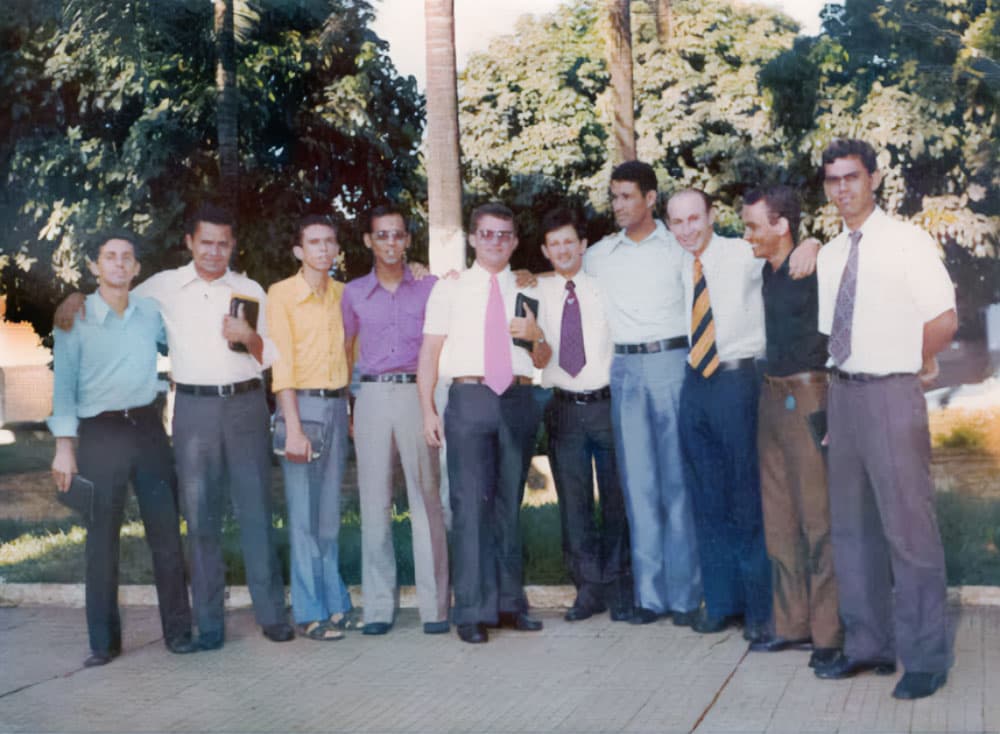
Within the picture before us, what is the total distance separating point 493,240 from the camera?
652cm

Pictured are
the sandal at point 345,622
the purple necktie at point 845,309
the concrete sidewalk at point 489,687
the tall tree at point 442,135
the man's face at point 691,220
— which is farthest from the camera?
the tall tree at point 442,135

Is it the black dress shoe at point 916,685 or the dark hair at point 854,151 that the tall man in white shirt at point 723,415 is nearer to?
the dark hair at point 854,151

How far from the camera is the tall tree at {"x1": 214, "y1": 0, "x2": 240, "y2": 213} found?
8.45 metres

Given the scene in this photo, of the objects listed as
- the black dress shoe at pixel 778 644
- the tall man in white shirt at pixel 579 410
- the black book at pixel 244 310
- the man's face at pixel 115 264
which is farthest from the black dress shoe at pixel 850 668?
the man's face at pixel 115 264

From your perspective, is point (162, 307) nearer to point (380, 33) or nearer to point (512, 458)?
point (512, 458)

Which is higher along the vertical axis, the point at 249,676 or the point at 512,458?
the point at 512,458

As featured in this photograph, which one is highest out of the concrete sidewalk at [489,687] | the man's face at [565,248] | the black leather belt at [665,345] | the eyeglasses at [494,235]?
the eyeglasses at [494,235]

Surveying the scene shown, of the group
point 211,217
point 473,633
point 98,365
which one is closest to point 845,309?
point 473,633

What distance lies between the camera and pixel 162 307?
6668 mm

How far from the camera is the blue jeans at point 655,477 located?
6441 mm

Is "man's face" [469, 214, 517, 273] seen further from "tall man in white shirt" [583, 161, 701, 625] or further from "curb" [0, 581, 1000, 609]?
"curb" [0, 581, 1000, 609]

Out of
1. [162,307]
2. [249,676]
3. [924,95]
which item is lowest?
[249,676]

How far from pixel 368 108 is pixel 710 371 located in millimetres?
3556

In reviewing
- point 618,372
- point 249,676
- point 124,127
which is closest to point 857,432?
point 618,372
